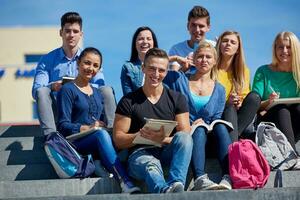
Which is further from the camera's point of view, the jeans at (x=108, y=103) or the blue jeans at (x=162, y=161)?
the jeans at (x=108, y=103)

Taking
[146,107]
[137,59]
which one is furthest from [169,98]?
[137,59]

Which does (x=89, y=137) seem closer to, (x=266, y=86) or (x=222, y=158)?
(x=222, y=158)

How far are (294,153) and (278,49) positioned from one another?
3.94 ft

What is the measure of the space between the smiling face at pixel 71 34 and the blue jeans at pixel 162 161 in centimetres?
179

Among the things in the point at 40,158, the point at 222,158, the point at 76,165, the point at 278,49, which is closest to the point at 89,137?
the point at 76,165

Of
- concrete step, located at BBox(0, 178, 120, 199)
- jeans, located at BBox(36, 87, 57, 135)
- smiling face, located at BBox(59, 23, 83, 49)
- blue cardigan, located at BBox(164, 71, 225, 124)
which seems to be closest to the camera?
concrete step, located at BBox(0, 178, 120, 199)

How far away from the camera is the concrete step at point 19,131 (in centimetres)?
684

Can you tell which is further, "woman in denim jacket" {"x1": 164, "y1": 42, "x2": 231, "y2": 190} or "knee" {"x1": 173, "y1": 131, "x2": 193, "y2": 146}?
"woman in denim jacket" {"x1": 164, "y1": 42, "x2": 231, "y2": 190}

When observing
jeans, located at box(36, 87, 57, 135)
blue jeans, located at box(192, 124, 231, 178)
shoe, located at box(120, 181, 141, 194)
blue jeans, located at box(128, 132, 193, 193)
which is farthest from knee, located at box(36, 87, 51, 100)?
blue jeans, located at box(192, 124, 231, 178)

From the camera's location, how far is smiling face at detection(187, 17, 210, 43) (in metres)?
6.88

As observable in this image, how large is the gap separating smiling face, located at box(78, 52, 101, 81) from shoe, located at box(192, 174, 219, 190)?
56.7 inches

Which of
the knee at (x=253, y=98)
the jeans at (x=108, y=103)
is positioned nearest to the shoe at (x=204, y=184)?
the knee at (x=253, y=98)

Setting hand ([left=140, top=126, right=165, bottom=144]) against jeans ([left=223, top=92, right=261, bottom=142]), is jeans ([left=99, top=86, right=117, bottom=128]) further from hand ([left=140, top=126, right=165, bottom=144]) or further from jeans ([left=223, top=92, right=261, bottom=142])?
jeans ([left=223, top=92, right=261, bottom=142])

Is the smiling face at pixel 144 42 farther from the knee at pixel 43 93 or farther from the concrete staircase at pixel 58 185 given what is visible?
the concrete staircase at pixel 58 185
